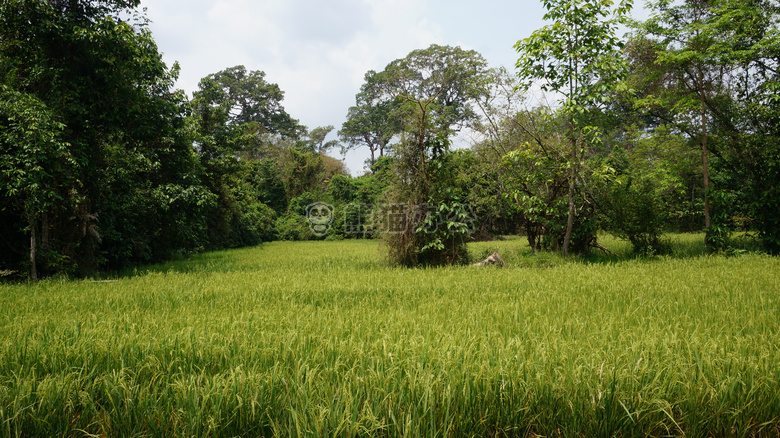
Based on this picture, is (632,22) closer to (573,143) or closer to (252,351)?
(573,143)

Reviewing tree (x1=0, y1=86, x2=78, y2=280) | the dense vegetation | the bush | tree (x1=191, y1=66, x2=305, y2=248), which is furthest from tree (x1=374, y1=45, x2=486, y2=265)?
the bush

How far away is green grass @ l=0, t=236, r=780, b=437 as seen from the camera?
61.7 inches

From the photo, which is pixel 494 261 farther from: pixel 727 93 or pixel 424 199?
pixel 727 93

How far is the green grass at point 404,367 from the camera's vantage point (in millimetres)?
1567

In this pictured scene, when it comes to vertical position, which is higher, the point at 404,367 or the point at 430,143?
the point at 430,143

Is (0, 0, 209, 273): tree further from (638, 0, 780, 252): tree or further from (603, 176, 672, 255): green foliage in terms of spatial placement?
(638, 0, 780, 252): tree

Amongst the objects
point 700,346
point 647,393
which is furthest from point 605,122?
point 647,393

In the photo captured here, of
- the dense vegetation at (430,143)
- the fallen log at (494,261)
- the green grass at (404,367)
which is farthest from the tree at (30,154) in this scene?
the fallen log at (494,261)

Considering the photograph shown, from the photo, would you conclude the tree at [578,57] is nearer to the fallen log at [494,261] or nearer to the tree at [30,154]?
the fallen log at [494,261]

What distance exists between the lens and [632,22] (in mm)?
9430

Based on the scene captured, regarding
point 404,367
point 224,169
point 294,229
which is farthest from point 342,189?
point 404,367

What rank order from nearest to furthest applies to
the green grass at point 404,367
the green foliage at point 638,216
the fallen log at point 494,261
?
the green grass at point 404,367 < the fallen log at point 494,261 < the green foliage at point 638,216

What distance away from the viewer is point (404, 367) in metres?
2.00

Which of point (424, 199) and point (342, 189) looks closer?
point (424, 199)
